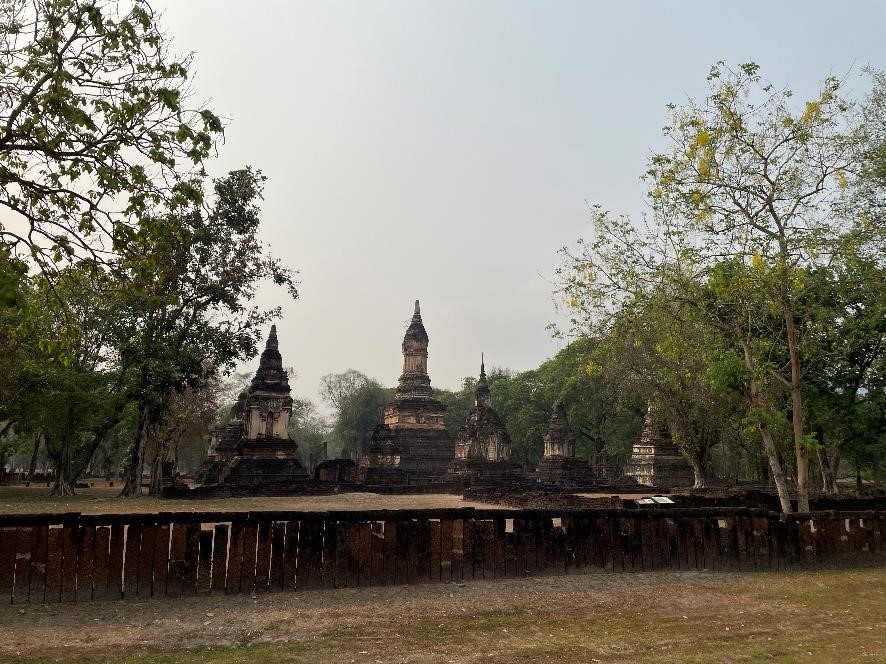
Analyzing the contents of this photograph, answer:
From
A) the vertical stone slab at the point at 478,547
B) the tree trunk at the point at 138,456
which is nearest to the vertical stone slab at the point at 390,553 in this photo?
the vertical stone slab at the point at 478,547

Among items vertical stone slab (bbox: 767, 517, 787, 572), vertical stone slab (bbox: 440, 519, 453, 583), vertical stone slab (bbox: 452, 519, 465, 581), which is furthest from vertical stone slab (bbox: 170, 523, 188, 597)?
vertical stone slab (bbox: 767, 517, 787, 572)

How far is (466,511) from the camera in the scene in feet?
33.7

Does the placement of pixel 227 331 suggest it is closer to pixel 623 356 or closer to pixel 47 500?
pixel 47 500

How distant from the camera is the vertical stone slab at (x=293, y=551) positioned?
9.23m

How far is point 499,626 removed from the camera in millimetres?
7688

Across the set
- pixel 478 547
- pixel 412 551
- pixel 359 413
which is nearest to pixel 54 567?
pixel 412 551

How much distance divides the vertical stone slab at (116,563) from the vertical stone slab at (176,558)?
58 cm

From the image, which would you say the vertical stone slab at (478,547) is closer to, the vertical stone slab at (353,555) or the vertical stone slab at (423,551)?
the vertical stone slab at (423,551)

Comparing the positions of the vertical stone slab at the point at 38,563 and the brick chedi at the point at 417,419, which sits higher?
the brick chedi at the point at 417,419

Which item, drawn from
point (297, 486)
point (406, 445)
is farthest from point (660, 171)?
point (406, 445)

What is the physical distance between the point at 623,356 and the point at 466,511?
28.8m

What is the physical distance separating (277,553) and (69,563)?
259 cm

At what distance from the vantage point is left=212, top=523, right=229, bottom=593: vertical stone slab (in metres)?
8.93

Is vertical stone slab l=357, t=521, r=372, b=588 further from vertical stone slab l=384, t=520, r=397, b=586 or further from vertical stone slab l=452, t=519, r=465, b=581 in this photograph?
vertical stone slab l=452, t=519, r=465, b=581
